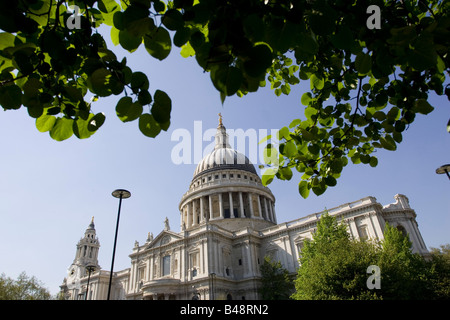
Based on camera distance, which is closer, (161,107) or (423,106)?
(161,107)

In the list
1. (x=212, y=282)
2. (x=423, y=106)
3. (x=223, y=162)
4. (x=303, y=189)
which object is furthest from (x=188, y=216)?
(x=423, y=106)

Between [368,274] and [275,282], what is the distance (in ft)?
63.4

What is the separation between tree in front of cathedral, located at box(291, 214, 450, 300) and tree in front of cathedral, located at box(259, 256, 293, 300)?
10760mm

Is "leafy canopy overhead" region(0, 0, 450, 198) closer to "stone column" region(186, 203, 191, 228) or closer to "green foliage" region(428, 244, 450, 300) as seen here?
"green foliage" region(428, 244, 450, 300)

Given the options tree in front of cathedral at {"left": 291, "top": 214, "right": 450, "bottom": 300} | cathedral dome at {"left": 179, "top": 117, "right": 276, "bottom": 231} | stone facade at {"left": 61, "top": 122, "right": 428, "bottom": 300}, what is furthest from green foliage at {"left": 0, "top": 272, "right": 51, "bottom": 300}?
tree in front of cathedral at {"left": 291, "top": 214, "right": 450, "bottom": 300}

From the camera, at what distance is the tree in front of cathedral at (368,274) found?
21.7 metres

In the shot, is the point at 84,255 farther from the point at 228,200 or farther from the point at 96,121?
the point at 96,121

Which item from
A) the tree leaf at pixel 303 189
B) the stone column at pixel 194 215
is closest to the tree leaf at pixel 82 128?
the tree leaf at pixel 303 189

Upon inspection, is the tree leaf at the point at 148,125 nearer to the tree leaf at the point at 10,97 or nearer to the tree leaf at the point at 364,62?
the tree leaf at the point at 10,97

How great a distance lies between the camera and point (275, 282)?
38.9 meters

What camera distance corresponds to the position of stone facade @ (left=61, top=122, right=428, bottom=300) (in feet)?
126

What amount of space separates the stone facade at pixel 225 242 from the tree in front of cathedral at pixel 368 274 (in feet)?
18.6

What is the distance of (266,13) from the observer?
2135 mm
